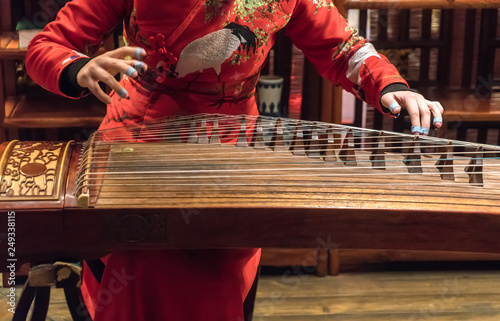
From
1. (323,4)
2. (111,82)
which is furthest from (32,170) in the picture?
(323,4)

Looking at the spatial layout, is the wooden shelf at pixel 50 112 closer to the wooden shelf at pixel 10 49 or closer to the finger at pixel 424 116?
the wooden shelf at pixel 10 49

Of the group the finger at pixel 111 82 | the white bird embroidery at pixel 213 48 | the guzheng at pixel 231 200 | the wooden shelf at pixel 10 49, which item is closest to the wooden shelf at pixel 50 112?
the wooden shelf at pixel 10 49

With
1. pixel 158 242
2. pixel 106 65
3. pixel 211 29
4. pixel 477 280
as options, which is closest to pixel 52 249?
pixel 158 242

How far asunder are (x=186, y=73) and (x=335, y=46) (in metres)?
0.43

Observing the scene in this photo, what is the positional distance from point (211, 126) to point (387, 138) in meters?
0.43

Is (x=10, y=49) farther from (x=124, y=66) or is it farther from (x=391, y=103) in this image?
(x=391, y=103)

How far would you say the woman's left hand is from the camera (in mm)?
1495

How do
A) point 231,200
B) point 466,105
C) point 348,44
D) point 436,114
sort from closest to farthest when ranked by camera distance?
point 231,200
point 436,114
point 348,44
point 466,105

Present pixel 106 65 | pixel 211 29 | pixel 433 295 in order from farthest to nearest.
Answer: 1. pixel 433 295
2. pixel 211 29
3. pixel 106 65

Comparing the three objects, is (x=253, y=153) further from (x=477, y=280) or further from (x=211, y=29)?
(x=477, y=280)

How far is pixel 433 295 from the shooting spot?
255 cm

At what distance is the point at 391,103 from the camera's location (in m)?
1.58

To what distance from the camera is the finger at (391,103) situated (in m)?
1.56

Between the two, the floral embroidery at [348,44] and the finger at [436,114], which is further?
the floral embroidery at [348,44]
